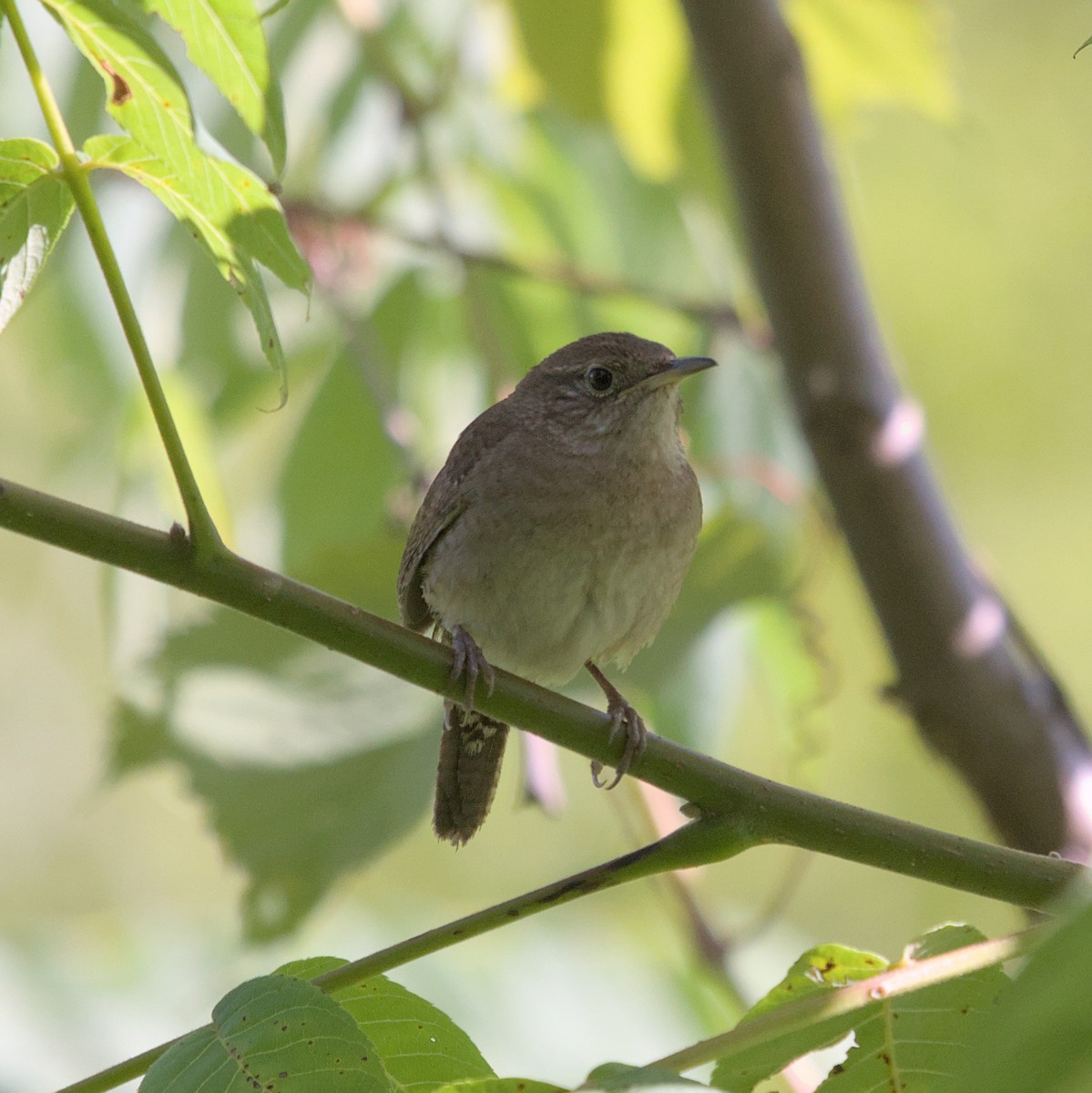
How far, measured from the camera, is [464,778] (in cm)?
362

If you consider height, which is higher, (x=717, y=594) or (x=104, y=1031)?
(x=717, y=594)

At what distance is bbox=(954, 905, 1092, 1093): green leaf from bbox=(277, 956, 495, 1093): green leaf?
89 cm

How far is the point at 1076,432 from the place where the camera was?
798 cm

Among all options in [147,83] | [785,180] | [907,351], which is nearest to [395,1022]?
[147,83]

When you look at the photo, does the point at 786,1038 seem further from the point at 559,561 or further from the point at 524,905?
the point at 559,561

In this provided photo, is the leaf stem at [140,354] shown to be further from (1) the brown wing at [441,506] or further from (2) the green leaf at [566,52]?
(2) the green leaf at [566,52]

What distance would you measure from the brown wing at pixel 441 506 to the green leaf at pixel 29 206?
1697 millimetres

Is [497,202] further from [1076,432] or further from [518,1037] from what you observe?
[1076,432]

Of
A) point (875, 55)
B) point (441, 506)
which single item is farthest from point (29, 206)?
point (875, 55)

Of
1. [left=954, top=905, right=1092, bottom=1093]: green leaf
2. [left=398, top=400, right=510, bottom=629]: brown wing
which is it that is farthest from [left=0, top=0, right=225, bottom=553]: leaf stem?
[left=398, top=400, right=510, bottom=629]: brown wing

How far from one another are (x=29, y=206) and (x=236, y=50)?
1.02ft

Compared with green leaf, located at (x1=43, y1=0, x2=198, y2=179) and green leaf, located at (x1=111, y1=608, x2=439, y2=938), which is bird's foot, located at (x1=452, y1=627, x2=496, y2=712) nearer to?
green leaf, located at (x1=43, y1=0, x2=198, y2=179)

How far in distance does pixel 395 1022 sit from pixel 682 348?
95.2 inches

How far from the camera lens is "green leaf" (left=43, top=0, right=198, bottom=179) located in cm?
158
